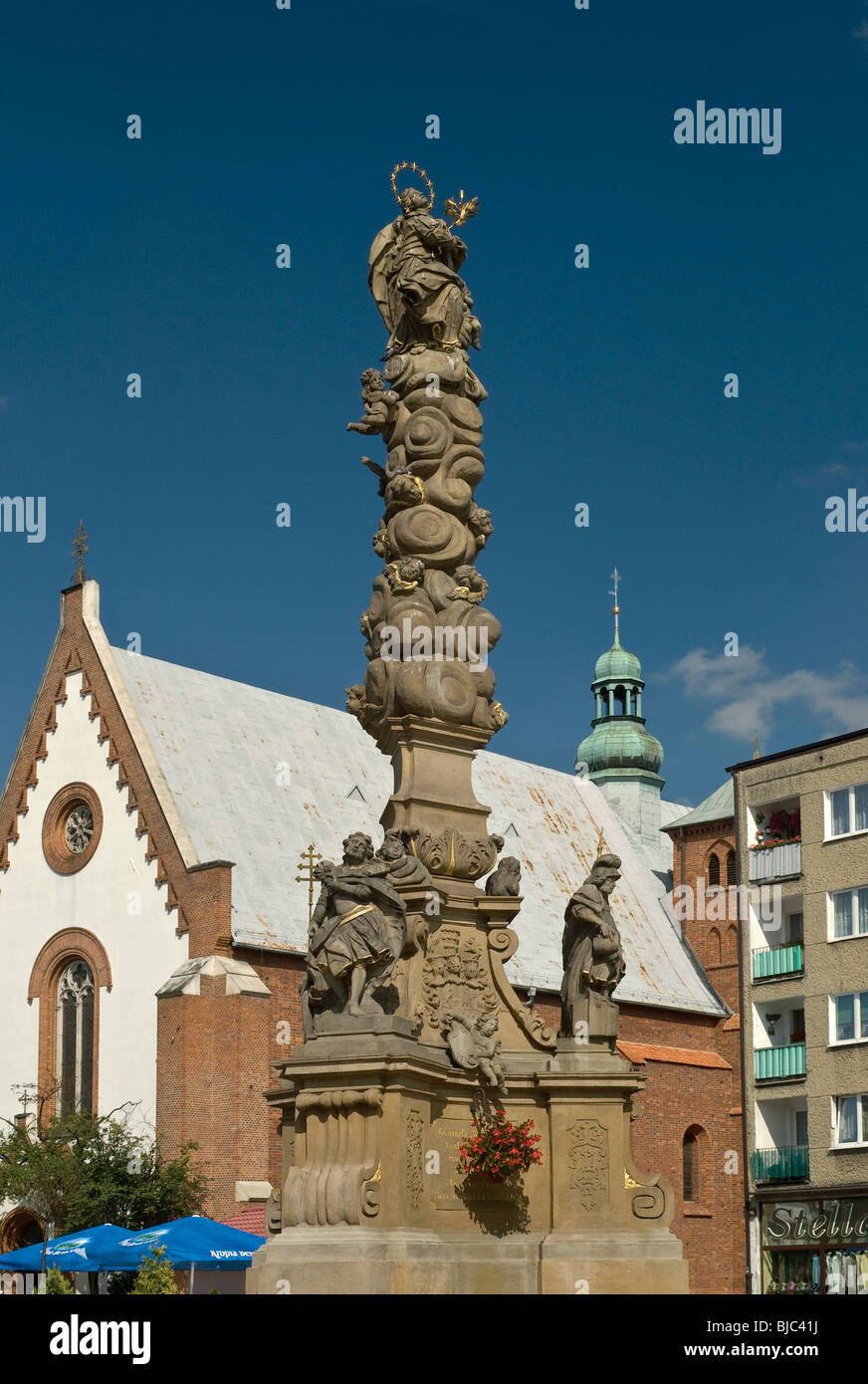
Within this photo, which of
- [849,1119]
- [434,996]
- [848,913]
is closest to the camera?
[434,996]

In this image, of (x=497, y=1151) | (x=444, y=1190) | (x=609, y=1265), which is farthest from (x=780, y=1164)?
(x=444, y=1190)

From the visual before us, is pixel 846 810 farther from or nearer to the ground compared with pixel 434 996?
farther from the ground

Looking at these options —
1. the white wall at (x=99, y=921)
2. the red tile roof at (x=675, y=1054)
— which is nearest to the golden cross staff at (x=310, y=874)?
the white wall at (x=99, y=921)

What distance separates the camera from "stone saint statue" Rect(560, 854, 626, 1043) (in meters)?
→ 16.4

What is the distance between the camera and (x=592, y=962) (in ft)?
54.2

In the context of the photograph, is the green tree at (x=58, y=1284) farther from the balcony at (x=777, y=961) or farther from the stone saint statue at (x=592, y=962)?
the balcony at (x=777, y=961)

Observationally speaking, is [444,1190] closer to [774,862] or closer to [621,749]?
[774,862]

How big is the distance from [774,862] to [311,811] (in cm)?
1135

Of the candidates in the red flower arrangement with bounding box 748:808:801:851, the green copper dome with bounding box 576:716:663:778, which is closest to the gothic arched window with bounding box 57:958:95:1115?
the red flower arrangement with bounding box 748:808:801:851

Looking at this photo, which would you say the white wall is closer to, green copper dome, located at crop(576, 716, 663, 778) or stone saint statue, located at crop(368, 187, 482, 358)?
stone saint statue, located at crop(368, 187, 482, 358)

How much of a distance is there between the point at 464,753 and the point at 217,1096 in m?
19.9

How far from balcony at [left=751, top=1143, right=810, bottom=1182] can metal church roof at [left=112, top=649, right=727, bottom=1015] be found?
478 cm
